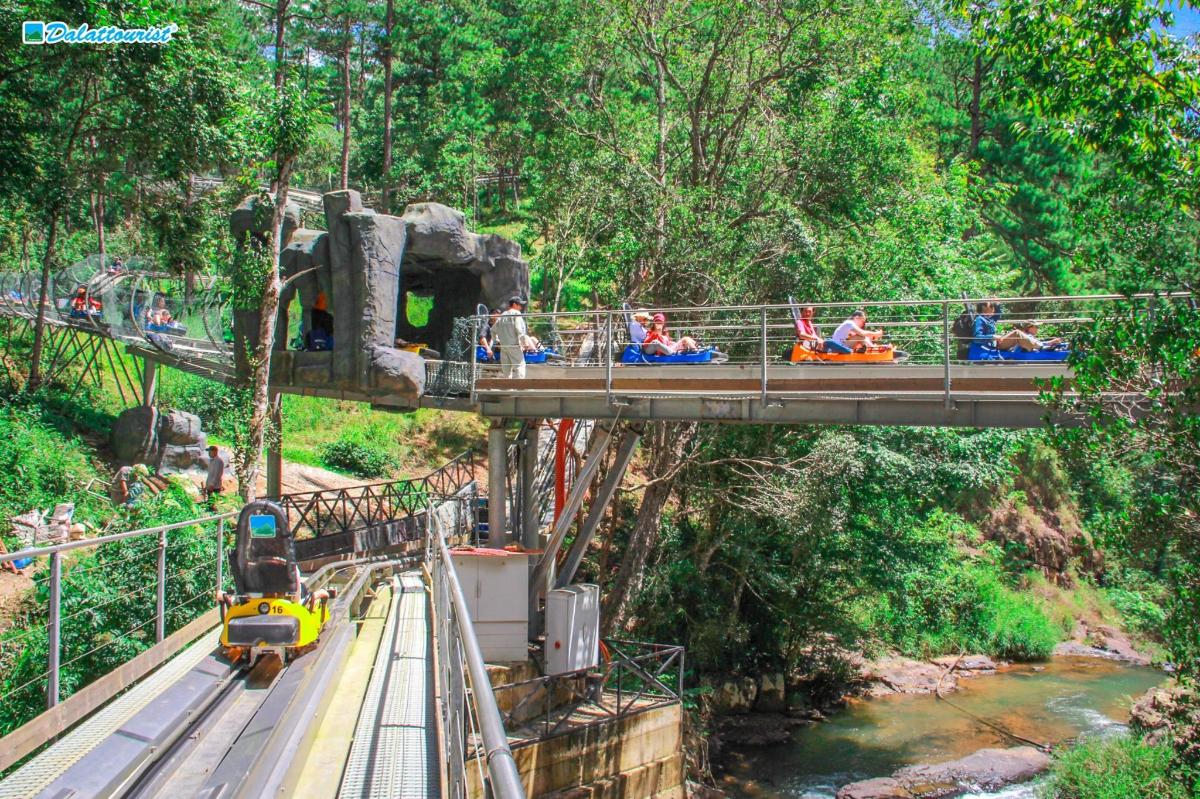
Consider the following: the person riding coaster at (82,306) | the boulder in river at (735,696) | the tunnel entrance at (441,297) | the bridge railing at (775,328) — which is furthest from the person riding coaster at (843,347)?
the person riding coaster at (82,306)

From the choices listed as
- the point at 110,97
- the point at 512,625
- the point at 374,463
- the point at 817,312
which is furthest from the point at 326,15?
the point at 512,625

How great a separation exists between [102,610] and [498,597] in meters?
5.92

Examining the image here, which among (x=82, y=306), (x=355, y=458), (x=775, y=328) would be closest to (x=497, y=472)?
(x=775, y=328)

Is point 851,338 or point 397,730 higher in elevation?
point 851,338

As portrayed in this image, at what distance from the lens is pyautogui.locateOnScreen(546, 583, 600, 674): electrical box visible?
16.1 metres

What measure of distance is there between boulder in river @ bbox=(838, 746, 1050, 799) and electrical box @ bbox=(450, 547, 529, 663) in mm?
7031

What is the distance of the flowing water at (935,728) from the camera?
64.2ft

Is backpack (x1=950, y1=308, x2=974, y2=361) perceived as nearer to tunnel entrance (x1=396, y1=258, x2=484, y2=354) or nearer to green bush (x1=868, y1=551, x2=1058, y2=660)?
tunnel entrance (x1=396, y1=258, x2=484, y2=354)

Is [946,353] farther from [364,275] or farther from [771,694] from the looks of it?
[771,694]

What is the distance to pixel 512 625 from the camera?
1599 cm

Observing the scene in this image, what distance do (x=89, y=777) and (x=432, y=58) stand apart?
50.2 m

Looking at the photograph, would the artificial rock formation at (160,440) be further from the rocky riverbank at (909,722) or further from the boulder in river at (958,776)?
the boulder in river at (958,776)

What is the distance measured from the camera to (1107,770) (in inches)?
665

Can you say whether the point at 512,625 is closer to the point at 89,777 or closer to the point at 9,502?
the point at 9,502
